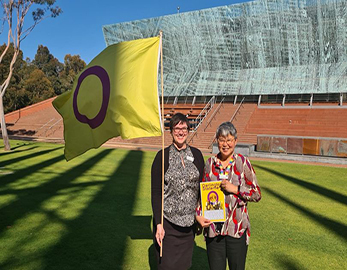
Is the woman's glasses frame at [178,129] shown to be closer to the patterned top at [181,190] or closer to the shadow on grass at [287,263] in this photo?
the patterned top at [181,190]

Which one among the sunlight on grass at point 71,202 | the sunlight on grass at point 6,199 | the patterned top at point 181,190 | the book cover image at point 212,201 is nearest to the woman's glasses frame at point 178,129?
the patterned top at point 181,190

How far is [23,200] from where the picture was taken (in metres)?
7.29

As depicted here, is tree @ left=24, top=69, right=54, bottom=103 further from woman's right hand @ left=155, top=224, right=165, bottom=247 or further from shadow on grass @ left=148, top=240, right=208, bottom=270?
woman's right hand @ left=155, top=224, right=165, bottom=247

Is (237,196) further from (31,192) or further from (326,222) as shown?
(31,192)

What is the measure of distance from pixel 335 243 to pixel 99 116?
4530 millimetres

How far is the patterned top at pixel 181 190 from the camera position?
306 centimetres

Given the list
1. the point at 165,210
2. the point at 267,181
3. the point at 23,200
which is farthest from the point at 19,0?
the point at 165,210

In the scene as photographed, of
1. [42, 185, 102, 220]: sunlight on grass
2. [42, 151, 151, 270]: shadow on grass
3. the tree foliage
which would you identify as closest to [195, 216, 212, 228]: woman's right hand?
[42, 151, 151, 270]: shadow on grass

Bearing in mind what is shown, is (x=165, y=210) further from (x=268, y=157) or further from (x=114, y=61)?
(x=268, y=157)

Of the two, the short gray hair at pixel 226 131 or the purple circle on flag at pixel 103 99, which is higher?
the purple circle on flag at pixel 103 99

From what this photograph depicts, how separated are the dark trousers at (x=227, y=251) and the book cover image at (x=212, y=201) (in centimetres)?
21

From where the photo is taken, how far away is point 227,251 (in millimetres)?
2928

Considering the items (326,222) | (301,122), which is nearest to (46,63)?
(301,122)

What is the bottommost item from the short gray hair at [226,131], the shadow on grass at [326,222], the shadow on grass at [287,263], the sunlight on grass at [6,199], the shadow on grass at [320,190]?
the shadow on grass at [320,190]
